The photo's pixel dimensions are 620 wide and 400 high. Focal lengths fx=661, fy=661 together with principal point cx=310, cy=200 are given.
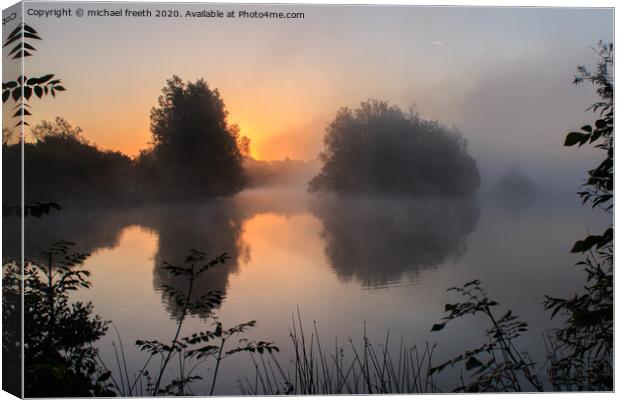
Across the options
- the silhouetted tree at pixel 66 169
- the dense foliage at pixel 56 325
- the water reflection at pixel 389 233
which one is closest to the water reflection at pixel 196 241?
the silhouetted tree at pixel 66 169

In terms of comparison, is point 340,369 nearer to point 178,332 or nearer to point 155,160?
point 178,332

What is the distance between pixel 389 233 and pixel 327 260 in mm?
458

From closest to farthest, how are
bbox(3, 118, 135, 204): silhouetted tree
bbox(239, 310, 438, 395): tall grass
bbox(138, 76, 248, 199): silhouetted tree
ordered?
bbox(3, 118, 135, 204): silhouetted tree
bbox(239, 310, 438, 395): tall grass
bbox(138, 76, 248, 199): silhouetted tree

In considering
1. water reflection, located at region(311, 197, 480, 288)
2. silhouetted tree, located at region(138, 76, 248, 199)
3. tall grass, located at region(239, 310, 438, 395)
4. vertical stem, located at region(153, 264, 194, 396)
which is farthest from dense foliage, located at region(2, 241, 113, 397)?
water reflection, located at region(311, 197, 480, 288)

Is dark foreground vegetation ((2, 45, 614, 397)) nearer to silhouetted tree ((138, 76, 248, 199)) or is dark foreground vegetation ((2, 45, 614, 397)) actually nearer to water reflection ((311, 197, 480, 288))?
silhouetted tree ((138, 76, 248, 199))

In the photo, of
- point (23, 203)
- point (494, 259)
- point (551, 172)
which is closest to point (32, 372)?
point (23, 203)

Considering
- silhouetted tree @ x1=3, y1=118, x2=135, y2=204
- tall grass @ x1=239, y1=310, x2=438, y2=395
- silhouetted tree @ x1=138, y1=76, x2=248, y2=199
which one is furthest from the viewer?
silhouetted tree @ x1=138, y1=76, x2=248, y2=199

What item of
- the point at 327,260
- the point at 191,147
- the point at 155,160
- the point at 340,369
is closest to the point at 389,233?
the point at 327,260

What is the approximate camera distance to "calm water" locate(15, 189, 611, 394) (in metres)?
4.09

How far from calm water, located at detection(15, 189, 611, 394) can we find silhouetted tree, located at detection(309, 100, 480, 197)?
114 millimetres

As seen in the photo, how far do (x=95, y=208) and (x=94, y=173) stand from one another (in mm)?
230

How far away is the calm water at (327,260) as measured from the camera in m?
4.09

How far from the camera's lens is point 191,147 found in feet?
14.4

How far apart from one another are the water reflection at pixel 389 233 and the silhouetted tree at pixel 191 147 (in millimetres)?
668
